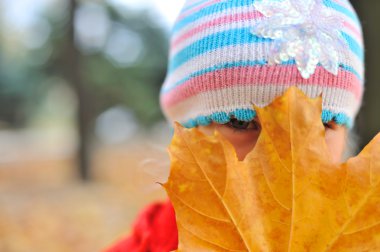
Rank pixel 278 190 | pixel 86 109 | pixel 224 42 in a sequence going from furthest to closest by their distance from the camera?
pixel 86 109, pixel 224 42, pixel 278 190

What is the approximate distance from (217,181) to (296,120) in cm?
12

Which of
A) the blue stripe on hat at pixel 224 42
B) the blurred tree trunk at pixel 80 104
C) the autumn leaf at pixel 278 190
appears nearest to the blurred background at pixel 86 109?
the blurred tree trunk at pixel 80 104

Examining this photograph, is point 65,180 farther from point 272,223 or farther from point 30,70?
point 272,223

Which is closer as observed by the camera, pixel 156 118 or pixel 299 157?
pixel 299 157

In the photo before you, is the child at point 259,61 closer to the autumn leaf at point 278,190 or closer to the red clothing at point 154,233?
the red clothing at point 154,233

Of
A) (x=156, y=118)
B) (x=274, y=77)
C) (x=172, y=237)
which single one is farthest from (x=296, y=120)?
(x=156, y=118)

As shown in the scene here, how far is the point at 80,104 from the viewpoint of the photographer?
5672 millimetres

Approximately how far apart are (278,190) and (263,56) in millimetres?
337

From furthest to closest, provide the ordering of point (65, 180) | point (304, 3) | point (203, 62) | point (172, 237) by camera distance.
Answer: point (65, 180), point (172, 237), point (203, 62), point (304, 3)

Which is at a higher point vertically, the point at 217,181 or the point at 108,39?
the point at 217,181

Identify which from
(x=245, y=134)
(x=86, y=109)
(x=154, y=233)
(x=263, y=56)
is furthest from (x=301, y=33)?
(x=86, y=109)

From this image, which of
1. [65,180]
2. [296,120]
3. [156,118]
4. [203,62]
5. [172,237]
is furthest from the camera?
[156,118]

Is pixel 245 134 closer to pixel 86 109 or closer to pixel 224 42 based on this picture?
A: pixel 224 42

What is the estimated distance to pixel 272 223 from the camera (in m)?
0.61
